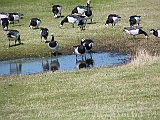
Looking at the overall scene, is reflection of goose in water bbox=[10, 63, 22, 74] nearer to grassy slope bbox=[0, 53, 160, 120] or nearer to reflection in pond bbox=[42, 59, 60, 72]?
reflection in pond bbox=[42, 59, 60, 72]

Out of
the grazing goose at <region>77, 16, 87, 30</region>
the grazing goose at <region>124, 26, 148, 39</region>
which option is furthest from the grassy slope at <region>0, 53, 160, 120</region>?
the grazing goose at <region>77, 16, 87, 30</region>

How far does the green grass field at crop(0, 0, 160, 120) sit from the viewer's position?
14789mm

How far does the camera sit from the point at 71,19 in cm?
3478

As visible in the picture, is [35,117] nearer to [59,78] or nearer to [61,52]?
[59,78]

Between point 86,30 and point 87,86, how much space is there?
14962 millimetres

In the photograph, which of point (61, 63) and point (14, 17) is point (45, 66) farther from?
point (14, 17)

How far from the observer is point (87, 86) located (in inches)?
734

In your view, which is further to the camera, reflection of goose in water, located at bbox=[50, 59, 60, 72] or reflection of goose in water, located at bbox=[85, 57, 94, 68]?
reflection of goose in water, located at bbox=[85, 57, 94, 68]

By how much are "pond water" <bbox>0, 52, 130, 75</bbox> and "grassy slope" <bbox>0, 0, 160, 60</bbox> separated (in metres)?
0.99

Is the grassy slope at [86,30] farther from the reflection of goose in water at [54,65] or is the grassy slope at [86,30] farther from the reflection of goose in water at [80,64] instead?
the reflection of goose in water at [80,64]

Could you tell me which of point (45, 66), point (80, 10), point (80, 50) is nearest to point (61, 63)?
point (45, 66)

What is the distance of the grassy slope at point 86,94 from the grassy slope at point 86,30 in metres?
6.55

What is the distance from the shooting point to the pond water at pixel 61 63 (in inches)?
964

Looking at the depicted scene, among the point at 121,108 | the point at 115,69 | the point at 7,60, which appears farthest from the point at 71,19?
the point at 121,108
